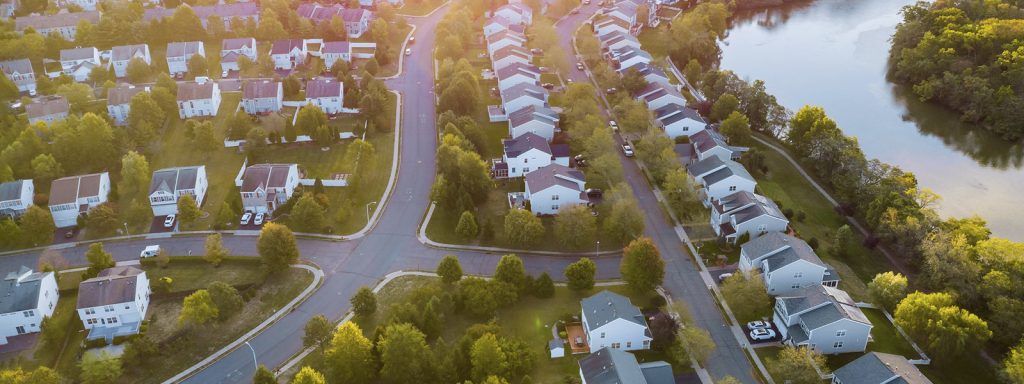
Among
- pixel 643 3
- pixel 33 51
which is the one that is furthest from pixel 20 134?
pixel 643 3

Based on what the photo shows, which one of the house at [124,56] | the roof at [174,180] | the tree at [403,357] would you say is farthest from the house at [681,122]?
the house at [124,56]

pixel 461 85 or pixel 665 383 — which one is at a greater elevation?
pixel 461 85

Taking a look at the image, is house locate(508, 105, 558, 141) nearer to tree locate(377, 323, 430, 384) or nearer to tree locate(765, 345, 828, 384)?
tree locate(377, 323, 430, 384)

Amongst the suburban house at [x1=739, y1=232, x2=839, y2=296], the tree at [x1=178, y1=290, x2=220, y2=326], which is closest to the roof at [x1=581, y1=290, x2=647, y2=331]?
the suburban house at [x1=739, y1=232, x2=839, y2=296]

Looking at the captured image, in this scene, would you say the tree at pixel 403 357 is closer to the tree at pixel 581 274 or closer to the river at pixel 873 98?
Result: the tree at pixel 581 274

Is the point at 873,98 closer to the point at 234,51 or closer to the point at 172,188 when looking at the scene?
the point at 172,188

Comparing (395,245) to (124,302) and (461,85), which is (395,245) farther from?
(461,85)

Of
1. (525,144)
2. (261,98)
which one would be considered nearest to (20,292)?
(261,98)
